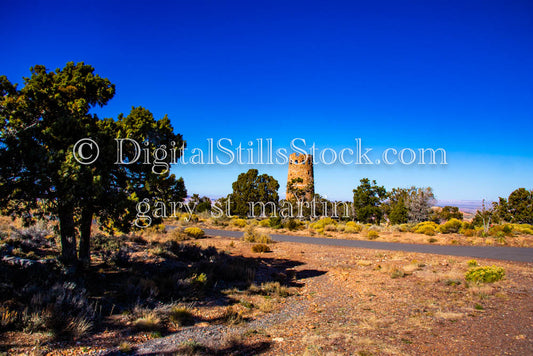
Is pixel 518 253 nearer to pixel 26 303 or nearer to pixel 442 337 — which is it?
pixel 442 337

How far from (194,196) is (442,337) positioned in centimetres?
5329

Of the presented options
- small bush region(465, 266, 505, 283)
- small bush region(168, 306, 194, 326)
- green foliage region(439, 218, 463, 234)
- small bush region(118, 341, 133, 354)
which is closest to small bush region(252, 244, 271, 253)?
small bush region(465, 266, 505, 283)

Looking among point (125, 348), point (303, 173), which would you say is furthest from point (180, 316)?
point (303, 173)

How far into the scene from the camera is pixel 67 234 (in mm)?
9883

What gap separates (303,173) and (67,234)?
133 feet

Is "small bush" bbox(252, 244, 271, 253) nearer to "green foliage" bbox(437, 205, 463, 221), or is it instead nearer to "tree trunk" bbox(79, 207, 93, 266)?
"tree trunk" bbox(79, 207, 93, 266)

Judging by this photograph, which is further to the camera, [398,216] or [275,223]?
[398,216]

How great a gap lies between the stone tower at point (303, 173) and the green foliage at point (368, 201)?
6884 mm

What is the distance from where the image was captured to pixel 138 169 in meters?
10.3

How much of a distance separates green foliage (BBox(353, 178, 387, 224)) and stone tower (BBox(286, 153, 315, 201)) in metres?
6.88

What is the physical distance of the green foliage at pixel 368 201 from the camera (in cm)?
4138

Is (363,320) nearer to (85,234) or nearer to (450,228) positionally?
(85,234)

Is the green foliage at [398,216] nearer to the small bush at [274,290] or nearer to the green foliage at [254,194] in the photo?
the green foliage at [254,194]

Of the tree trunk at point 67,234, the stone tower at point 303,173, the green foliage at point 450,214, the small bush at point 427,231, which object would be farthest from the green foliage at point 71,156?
the green foliage at point 450,214
